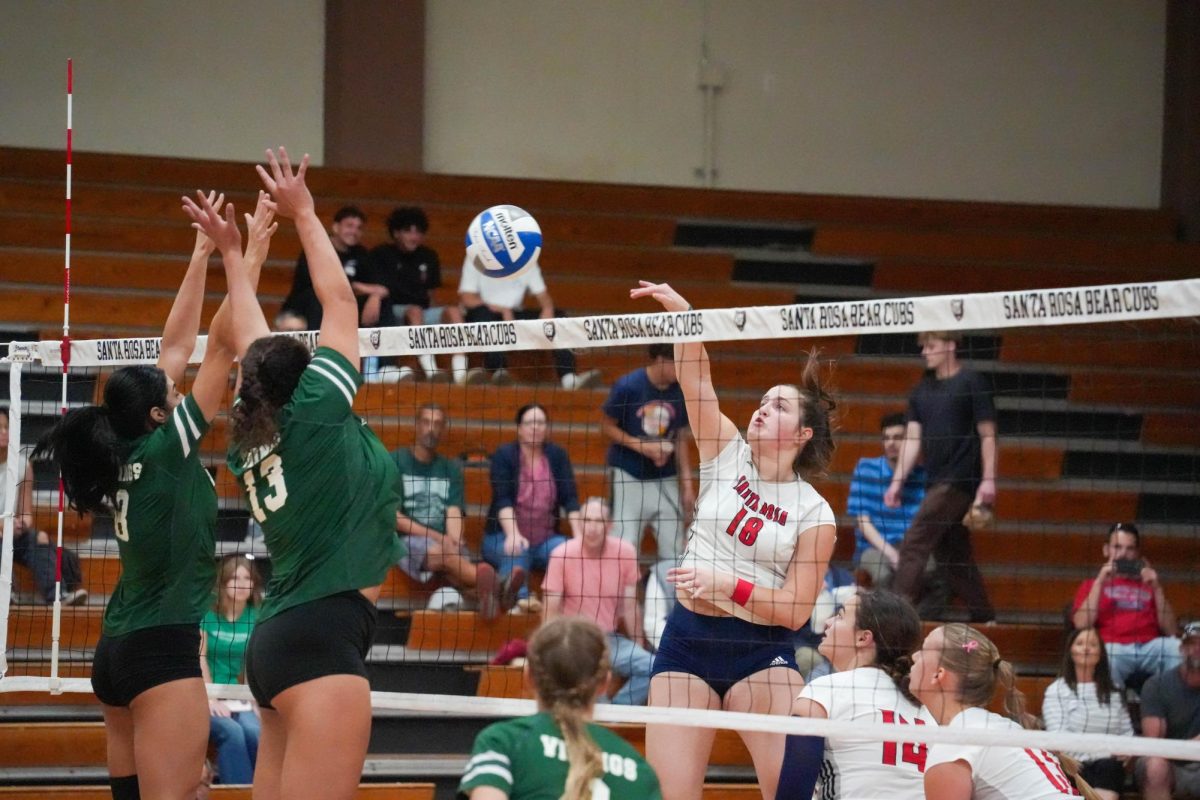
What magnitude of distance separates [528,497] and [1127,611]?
3.55m

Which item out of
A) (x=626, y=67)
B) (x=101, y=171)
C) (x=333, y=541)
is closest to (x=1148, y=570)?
(x=333, y=541)

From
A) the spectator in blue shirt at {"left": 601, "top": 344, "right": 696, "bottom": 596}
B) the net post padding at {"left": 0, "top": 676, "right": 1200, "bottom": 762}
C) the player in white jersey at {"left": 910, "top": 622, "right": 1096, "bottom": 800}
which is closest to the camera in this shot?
the net post padding at {"left": 0, "top": 676, "right": 1200, "bottom": 762}

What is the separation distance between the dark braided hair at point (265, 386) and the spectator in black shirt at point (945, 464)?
16.1 feet

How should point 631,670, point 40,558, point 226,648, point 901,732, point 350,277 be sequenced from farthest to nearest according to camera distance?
point 350,277 → point 40,558 → point 631,670 → point 226,648 → point 901,732

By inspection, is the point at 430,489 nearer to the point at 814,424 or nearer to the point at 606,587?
the point at 606,587

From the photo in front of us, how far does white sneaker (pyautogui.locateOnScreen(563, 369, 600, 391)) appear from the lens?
1052 centimetres

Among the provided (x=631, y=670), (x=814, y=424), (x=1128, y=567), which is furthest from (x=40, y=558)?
(x=1128, y=567)

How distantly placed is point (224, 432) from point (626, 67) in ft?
20.2

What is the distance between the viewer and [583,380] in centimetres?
1075

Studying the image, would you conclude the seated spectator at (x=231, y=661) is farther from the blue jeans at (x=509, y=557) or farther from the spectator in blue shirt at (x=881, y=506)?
the spectator in blue shirt at (x=881, y=506)

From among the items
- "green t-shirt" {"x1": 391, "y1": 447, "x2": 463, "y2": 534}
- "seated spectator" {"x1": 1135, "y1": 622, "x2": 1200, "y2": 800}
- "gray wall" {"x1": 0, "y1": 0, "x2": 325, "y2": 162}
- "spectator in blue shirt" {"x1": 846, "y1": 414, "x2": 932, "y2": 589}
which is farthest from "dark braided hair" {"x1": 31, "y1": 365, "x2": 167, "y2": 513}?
"gray wall" {"x1": 0, "y1": 0, "x2": 325, "y2": 162}

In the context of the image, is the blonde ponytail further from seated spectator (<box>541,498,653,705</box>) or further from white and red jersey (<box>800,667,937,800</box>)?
seated spectator (<box>541,498,653,705</box>)

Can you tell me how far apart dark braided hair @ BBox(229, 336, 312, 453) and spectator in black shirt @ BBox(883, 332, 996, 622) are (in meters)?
4.90

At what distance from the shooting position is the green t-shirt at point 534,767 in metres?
3.29
